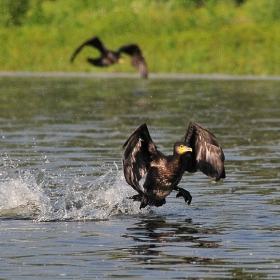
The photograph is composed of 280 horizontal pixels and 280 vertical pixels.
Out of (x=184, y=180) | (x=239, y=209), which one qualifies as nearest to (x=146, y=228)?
(x=239, y=209)

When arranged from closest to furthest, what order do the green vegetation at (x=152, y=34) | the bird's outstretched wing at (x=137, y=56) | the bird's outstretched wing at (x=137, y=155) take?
the bird's outstretched wing at (x=137, y=155), the bird's outstretched wing at (x=137, y=56), the green vegetation at (x=152, y=34)

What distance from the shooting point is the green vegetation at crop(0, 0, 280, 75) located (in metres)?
38.6

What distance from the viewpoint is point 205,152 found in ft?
38.2

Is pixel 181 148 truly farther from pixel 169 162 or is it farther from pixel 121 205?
pixel 121 205

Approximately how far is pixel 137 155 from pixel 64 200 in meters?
1.35

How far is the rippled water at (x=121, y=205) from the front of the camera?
8.95m

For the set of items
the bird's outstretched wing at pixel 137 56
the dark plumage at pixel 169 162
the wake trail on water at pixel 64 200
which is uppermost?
the bird's outstretched wing at pixel 137 56

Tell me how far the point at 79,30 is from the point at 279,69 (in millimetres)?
9478

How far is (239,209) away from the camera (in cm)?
1161

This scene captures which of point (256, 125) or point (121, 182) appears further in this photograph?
point (256, 125)

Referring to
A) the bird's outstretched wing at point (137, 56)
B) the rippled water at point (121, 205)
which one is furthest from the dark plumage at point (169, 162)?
the bird's outstretched wing at point (137, 56)

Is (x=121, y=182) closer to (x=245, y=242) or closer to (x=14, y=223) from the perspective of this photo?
(x=14, y=223)

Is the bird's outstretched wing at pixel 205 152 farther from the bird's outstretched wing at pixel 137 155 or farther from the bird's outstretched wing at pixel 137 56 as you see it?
the bird's outstretched wing at pixel 137 56

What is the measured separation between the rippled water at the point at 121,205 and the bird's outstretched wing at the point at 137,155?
45cm
